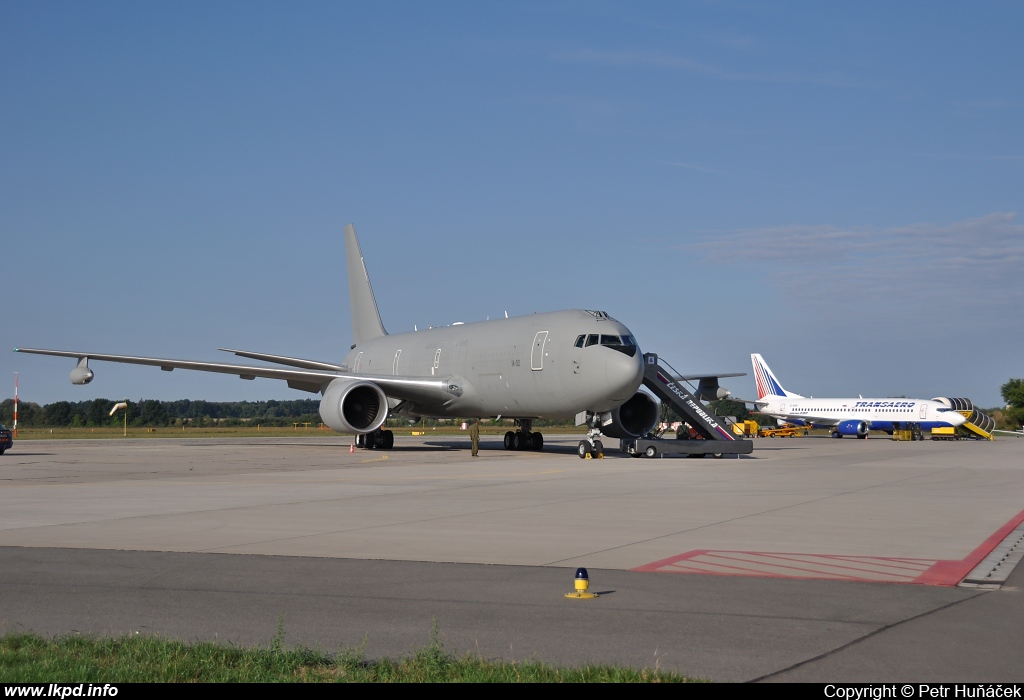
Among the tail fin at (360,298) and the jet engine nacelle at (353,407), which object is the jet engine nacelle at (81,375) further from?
the tail fin at (360,298)

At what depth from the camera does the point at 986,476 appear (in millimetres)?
23969

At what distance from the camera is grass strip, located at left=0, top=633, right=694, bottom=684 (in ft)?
17.6

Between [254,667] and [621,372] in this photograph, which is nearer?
[254,667]

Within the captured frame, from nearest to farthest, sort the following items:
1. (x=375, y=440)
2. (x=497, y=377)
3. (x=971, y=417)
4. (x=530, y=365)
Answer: (x=530, y=365) < (x=497, y=377) < (x=375, y=440) < (x=971, y=417)

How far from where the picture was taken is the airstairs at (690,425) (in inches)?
1291

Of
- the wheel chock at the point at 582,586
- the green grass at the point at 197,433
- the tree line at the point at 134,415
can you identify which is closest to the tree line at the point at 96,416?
the tree line at the point at 134,415

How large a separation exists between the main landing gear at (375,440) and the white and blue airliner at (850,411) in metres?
39.2

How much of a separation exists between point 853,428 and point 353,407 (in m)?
41.9

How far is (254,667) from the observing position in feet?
18.3
